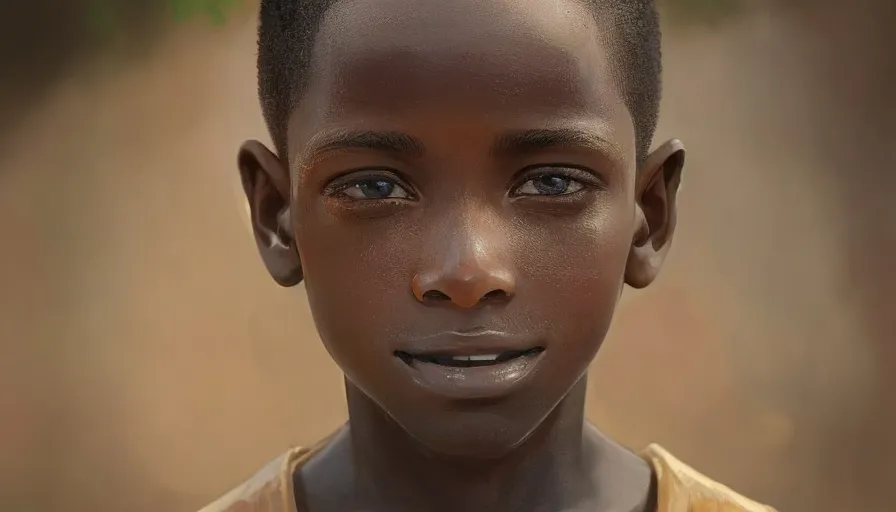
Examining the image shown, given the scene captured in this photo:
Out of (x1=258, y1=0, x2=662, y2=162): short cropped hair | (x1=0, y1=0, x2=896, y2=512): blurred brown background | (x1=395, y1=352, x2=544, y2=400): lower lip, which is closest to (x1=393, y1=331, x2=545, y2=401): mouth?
(x1=395, y1=352, x2=544, y2=400): lower lip

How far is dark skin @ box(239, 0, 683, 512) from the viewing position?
752 mm

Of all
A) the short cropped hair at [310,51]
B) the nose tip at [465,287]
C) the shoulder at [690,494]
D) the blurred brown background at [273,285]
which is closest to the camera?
the nose tip at [465,287]

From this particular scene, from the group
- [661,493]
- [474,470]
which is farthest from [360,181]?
[661,493]

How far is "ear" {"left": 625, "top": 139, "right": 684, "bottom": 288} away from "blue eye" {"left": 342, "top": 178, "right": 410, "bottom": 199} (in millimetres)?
266

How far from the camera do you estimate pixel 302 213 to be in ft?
2.78

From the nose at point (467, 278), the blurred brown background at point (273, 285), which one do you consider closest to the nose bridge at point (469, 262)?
the nose at point (467, 278)

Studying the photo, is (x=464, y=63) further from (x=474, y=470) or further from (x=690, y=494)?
(x=690, y=494)

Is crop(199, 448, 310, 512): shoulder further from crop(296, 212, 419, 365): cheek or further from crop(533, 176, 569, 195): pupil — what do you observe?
crop(533, 176, 569, 195): pupil

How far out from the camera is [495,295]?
2.49 ft

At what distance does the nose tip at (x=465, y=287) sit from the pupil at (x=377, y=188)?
0.08 meters

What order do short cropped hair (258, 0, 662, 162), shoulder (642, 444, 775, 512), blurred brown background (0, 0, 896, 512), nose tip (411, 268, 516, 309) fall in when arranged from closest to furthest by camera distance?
nose tip (411, 268, 516, 309)
short cropped hair (258, 0, 662, 162)
shoulder (642, 444, 775, 512)
blurred brown background (0, 0, 896, 512)

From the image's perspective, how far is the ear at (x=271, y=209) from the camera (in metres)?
0.94

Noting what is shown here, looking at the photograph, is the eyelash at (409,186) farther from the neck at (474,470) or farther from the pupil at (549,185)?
the neck at (474,470)

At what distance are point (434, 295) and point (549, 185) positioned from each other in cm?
14
